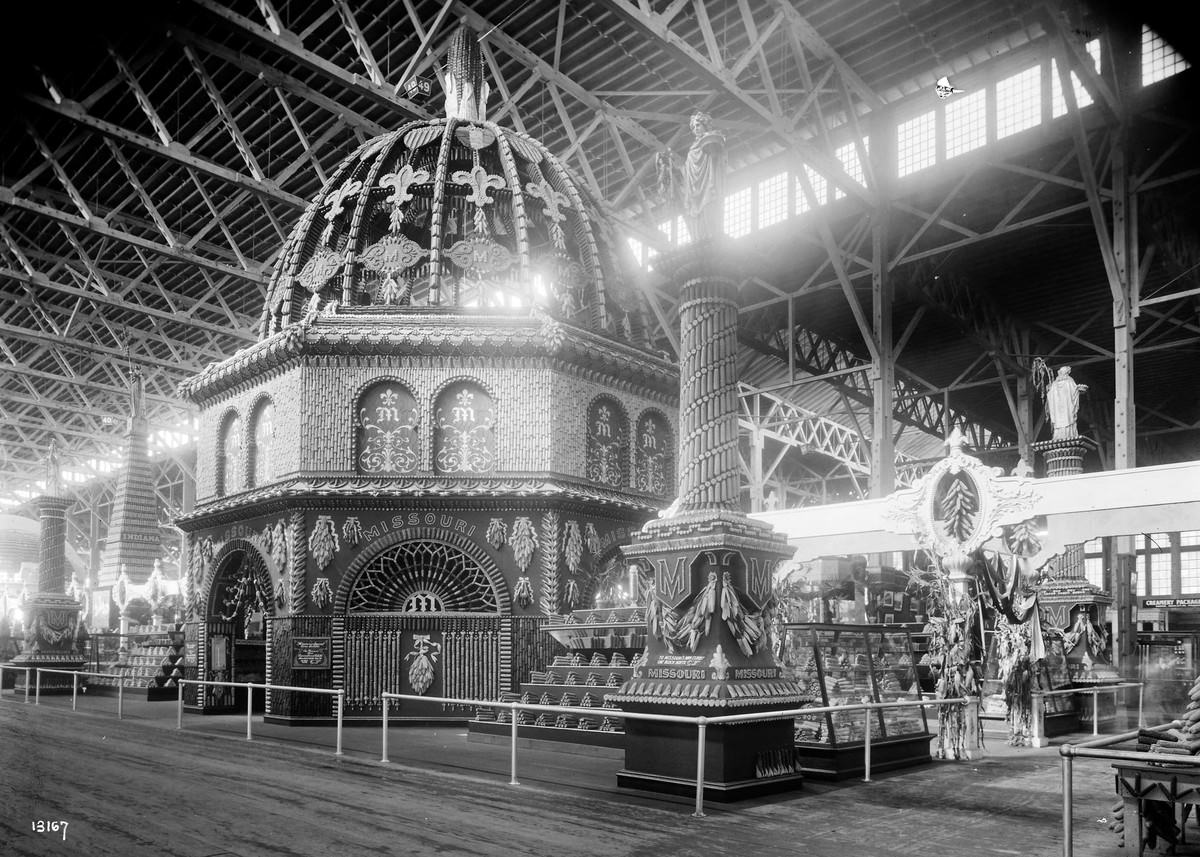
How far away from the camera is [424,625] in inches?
750

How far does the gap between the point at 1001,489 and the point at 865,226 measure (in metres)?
16.8

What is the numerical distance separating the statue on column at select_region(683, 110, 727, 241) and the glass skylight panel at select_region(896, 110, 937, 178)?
62.6 ft

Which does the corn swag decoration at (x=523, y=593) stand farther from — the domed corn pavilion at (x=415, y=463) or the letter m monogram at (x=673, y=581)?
the letter m monogram at (x=673, y=581)

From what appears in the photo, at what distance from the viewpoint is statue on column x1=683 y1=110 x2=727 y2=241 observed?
1130 centimetres

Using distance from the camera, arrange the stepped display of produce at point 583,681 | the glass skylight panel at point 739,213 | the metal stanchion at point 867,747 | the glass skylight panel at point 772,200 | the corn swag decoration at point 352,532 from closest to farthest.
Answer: the metal stanchion at point 867,747 → the stepped display of produce at point 583,681 → the corn swag decoration at point 352,532 → the glass skylight panel at point 772,200 → the glass skylight panel at point 739,213

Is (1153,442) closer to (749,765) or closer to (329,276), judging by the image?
(329,276)

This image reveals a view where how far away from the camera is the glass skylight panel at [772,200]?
3219 cm

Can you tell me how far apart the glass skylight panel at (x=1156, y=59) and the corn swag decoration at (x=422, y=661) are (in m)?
21.1

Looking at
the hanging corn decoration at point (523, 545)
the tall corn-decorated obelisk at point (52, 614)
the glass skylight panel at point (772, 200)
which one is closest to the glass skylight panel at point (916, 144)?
the glass skylight panel at point (772, 200)

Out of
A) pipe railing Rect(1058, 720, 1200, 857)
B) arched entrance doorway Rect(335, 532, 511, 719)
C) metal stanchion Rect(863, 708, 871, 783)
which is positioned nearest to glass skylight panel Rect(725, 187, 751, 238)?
arched entrance doorway Rect(335, 532, 511, 719)

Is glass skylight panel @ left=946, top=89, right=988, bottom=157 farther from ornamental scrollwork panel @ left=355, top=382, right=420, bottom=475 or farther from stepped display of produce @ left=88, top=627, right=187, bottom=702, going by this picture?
stepped display of produce @ left=88, top=627, right=187, bottom=702

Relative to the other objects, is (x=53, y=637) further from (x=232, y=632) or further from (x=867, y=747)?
(x=867, y=747)

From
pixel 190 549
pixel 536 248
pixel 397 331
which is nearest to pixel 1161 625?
pixel 536 248

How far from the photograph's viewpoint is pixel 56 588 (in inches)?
1350
